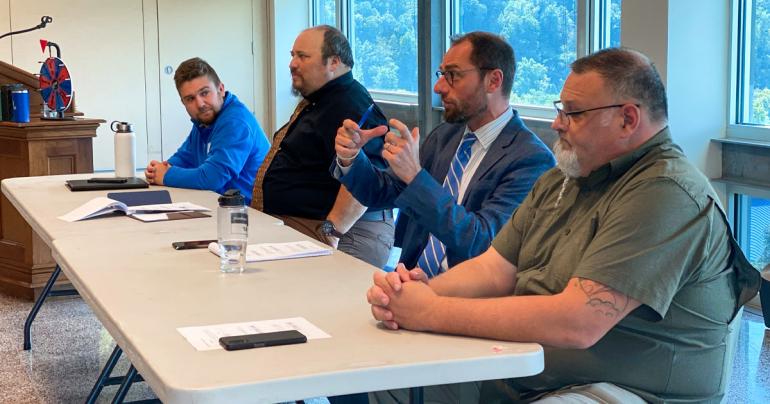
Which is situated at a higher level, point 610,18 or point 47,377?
point 610,18

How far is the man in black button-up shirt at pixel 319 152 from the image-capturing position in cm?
397

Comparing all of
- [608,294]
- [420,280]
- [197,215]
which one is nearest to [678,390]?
[608,294]

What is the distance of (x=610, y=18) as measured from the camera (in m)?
5.61

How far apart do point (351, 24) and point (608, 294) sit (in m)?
7.24

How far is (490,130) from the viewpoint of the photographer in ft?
10.2

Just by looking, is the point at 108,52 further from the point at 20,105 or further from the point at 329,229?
the point at 329,229

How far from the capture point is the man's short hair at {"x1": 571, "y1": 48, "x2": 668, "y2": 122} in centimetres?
212

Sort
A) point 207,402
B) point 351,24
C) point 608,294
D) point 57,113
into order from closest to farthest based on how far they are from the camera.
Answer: point 207,402
point 608,294
point 57,113
point 351,24

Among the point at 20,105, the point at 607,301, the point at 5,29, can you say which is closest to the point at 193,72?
the point at 20,105

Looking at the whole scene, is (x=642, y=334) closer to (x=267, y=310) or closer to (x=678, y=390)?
(x=678, y=390)

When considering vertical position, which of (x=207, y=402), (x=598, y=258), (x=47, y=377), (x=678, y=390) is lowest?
(x=47, y=377)

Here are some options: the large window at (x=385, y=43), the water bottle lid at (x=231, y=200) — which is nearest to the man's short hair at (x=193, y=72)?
the water bottle lid at (x=231, y=200)

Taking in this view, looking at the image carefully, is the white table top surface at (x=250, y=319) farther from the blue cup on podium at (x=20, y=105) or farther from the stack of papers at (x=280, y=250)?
the blue cup on podium at (x=20, y=105)

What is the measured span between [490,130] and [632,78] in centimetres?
101
